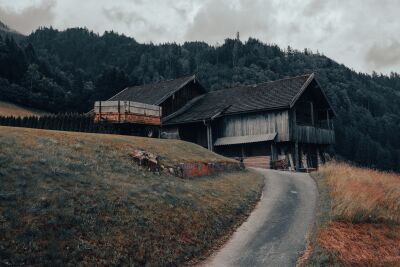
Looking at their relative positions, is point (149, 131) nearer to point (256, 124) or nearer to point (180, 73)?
point (256, 124)

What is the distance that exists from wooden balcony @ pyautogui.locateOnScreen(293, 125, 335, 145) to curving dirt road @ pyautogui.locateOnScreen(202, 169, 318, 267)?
58.3 ft

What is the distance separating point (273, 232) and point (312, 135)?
29.8 meters

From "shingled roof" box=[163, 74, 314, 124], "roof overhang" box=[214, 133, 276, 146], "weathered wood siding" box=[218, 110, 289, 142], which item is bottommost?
"roof overhang" box=[214, 133, 276, 146]

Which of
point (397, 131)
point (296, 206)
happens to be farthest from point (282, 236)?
point (397, 131)

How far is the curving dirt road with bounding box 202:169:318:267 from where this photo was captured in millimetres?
13242

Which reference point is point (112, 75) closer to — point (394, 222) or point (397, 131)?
Result: point (394, 222)

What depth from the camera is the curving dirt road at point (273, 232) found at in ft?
43.4

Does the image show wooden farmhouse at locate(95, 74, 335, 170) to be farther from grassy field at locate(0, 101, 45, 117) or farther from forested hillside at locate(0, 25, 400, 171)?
forested hillside at locate(0, 25, 400, 171)

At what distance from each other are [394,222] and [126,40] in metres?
152

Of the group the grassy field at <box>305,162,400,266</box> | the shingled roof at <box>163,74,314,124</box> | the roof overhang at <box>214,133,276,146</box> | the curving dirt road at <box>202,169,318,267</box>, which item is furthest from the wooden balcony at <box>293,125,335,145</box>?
the grassy field at <box>305,162,400,266</box>

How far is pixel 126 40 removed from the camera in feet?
526

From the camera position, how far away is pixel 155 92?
159 feet

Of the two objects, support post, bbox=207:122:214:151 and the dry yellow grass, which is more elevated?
support post, bbox=207:122:214:151

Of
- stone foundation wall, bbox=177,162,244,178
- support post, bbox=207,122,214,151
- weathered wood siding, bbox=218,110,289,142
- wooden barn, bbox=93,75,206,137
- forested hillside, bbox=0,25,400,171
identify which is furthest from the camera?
forested hillside, bbox=0,25,400,171
